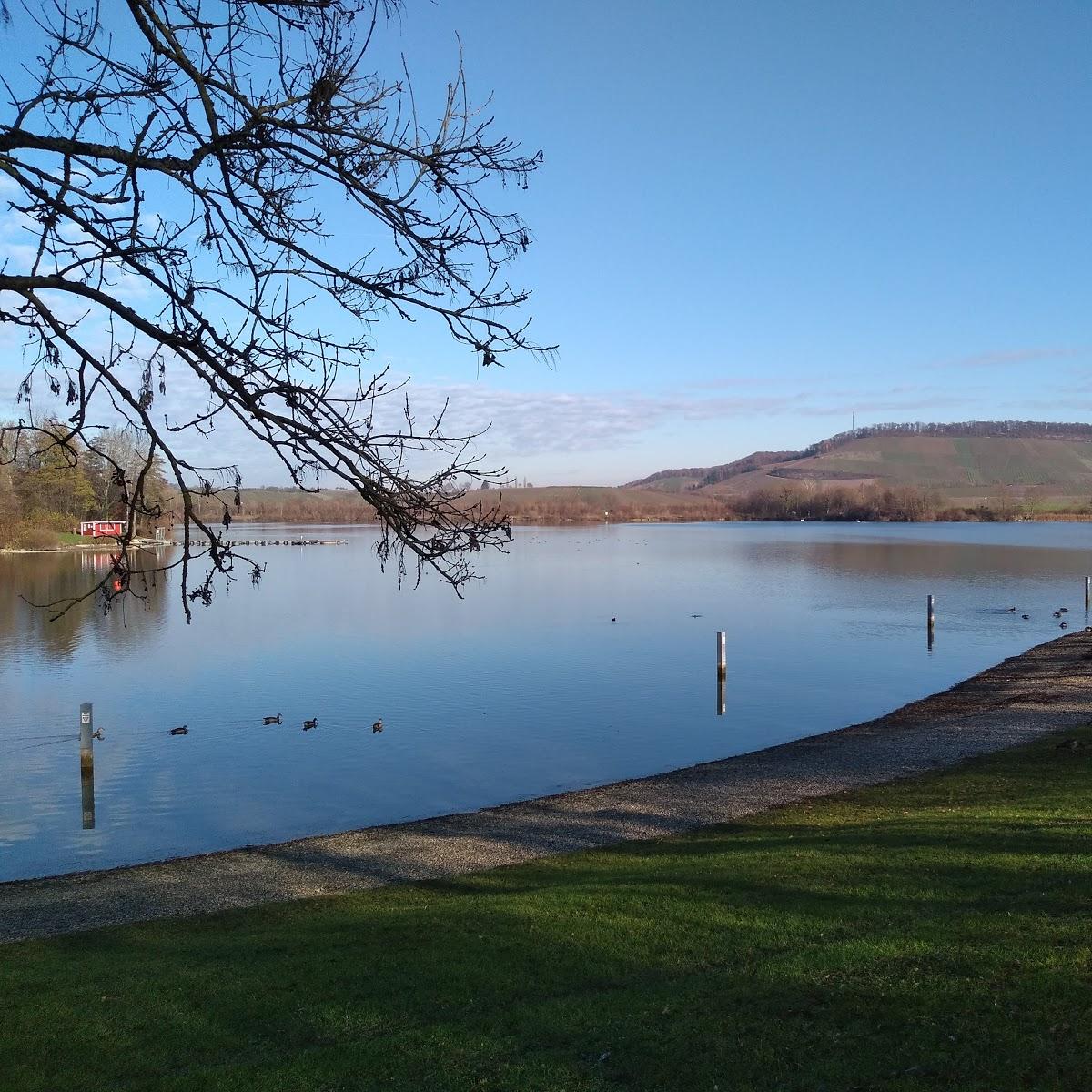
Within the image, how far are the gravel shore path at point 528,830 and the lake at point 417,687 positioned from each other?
1.24 m

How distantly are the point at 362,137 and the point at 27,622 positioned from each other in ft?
132

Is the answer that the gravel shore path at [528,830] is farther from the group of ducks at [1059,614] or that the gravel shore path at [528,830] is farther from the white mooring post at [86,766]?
the group of ducks at [1059,614]

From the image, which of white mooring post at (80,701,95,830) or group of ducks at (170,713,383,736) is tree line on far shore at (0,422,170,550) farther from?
group of ducks at (170,713,383,736)

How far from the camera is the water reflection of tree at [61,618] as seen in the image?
33.7m

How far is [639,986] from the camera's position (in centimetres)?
575

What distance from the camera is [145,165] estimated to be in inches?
179

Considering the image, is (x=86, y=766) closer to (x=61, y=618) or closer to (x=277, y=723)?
(x=277, y=723)

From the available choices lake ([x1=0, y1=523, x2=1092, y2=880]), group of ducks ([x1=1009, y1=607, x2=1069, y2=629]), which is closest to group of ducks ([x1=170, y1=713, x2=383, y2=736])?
lake ([x1=0, y1=523, x2=1092, y2=880])

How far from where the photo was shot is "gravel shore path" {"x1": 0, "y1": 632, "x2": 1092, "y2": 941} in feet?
35.2

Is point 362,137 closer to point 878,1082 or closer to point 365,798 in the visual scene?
point 878,1082

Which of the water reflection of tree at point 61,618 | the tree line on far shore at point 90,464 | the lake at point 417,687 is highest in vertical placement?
the tree line on far shore at point 90,464

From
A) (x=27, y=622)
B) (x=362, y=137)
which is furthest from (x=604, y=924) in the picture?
(x=27, y=622)

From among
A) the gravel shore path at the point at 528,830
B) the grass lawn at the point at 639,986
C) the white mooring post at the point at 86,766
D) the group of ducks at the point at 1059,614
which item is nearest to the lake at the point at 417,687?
the white mooring post at the point at 86,766

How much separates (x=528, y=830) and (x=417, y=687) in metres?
13.3
